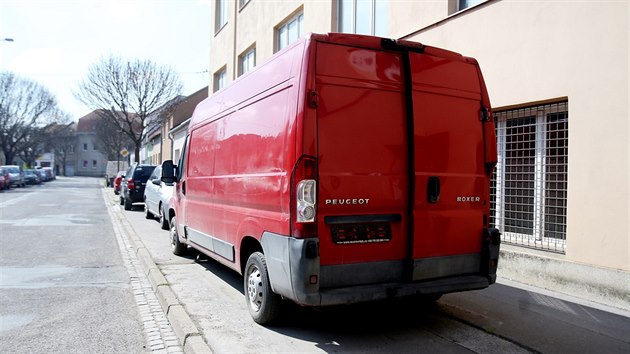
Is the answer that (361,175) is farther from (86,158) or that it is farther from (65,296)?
(86,158)

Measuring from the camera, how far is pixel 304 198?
12.1 ft

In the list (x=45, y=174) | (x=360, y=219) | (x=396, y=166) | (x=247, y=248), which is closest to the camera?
(x=360, y=219)

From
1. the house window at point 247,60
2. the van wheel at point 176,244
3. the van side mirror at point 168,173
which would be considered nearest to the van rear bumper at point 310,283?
the van side mirror at point 168,173

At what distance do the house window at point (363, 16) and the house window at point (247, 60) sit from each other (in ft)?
20.5

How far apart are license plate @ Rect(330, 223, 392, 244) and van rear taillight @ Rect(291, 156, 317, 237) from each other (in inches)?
9.3

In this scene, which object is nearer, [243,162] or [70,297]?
[243,162]

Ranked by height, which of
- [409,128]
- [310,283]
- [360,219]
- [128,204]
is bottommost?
[128,204]

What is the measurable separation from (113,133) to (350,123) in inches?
1801

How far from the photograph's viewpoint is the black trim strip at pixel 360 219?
12.4 feet

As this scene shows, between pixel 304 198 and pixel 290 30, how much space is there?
11307mm

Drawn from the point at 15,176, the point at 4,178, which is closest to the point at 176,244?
the point at 4,178

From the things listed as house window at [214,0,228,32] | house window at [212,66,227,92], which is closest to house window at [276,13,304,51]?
house window at [212,66,227,92]

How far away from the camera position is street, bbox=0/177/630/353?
4039 mm

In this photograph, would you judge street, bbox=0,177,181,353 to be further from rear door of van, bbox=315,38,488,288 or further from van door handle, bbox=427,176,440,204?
van door handle, bbox=427,176,440,204
